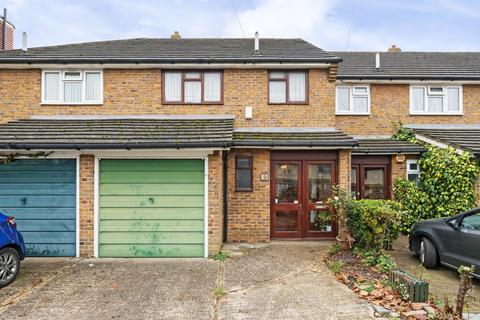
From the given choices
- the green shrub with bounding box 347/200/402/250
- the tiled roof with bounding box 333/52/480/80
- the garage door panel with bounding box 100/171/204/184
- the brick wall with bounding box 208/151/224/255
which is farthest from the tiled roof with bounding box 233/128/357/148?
the tiled roof with bounding box 333/52/480/80

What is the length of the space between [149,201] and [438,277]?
19.4 ft

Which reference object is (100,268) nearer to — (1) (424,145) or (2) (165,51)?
(2) (165,51)

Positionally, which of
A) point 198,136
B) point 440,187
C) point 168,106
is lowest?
point 440,187

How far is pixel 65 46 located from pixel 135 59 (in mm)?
3576

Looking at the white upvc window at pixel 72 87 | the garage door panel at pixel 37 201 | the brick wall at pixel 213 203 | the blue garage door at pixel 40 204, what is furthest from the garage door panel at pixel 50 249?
the white upvc window at pixel 72 87

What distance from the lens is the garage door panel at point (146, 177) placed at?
7.66 meters

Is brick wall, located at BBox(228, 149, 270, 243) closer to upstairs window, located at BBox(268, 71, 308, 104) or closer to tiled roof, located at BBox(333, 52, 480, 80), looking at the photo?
upstairs window, located at BBox(268, 71, 308, 104)

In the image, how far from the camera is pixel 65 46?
11.2 meters

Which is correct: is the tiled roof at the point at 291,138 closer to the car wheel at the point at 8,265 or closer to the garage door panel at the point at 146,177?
the garage door panel at the point at 146,177

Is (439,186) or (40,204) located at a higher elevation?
(439,186)

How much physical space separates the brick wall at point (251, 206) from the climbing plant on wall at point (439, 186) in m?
3.61

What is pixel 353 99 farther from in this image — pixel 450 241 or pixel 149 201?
pixel 149 201

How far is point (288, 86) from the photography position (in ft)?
31.6

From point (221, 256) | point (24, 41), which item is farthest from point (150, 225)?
point (24, 41)
